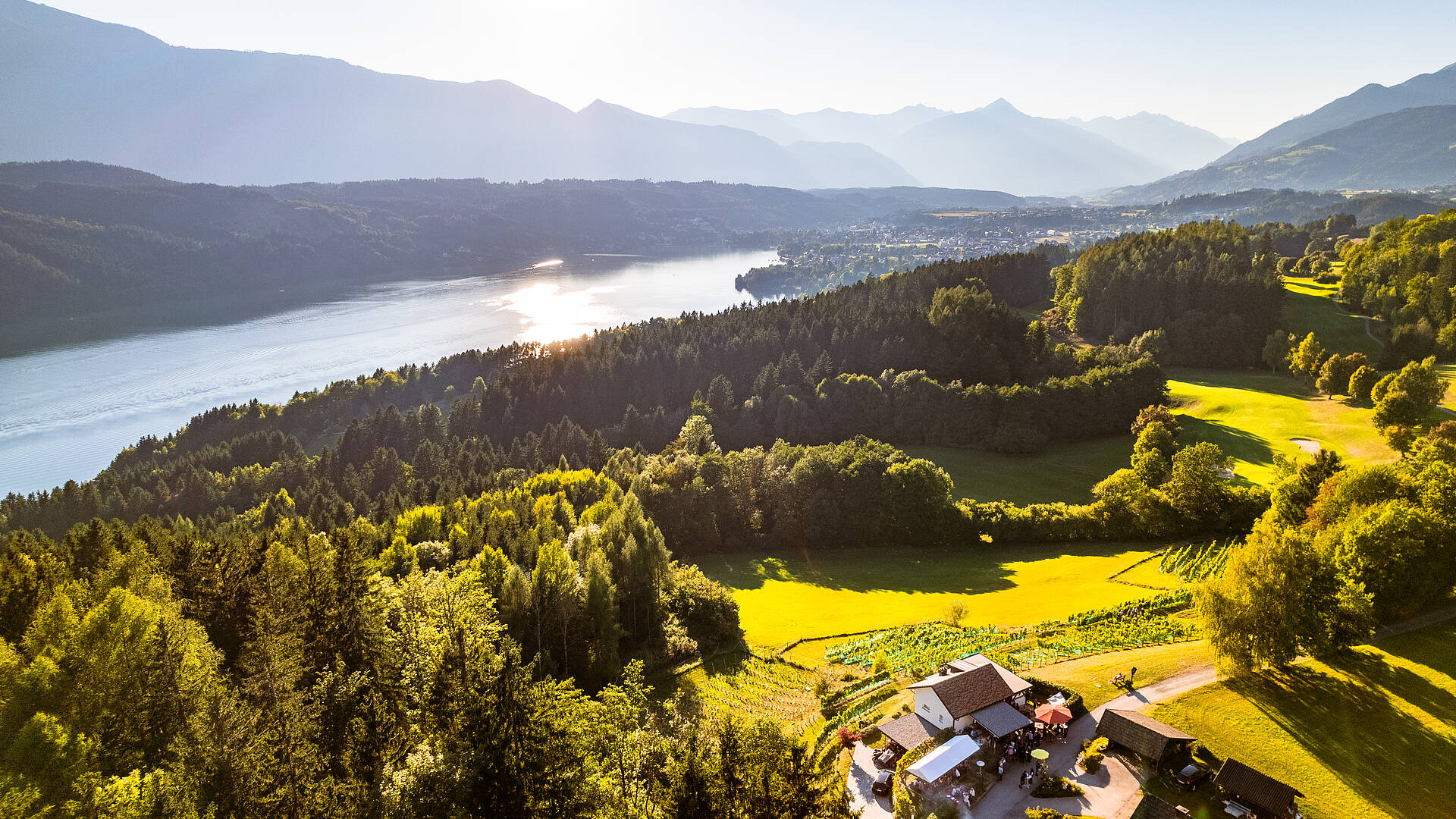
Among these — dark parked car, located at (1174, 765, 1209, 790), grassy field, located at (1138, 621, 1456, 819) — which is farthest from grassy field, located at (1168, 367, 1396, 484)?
dark parked car, located at (1174, 765, 1209, 790)

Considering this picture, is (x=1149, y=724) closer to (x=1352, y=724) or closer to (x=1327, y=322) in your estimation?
(x=1352, y=724)

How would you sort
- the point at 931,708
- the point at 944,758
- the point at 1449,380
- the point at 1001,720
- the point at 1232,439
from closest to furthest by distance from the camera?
the point at 944,758
the point at 1001,720
the point at 931,708
the point at 1232,439
the point at 1449,380

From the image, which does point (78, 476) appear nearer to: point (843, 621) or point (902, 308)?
point (843, 621)

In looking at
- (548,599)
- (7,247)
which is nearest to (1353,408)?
(548,599)

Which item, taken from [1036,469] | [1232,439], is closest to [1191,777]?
[1036,469]

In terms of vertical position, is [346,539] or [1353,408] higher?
[346,539]
